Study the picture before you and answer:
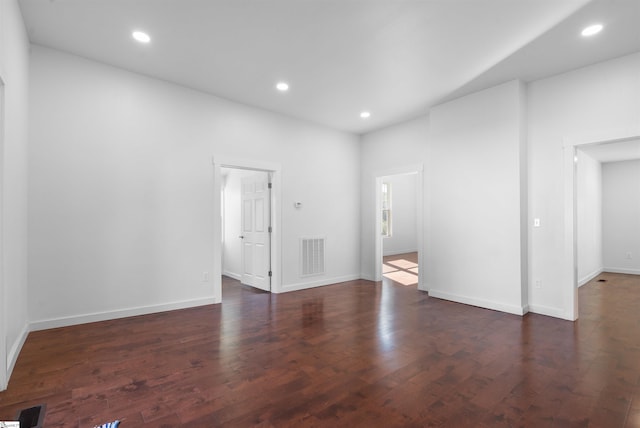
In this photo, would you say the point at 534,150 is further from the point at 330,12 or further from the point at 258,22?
the point at 258,22

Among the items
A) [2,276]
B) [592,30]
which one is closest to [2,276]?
[2,276]

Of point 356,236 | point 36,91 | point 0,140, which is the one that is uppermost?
point 36,91

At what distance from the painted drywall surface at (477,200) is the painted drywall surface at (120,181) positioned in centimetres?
285

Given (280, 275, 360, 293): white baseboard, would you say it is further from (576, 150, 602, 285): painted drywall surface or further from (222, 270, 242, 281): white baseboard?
(576, 150, 602, 285): painted drywall surface

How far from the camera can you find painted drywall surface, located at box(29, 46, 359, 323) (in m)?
3.47

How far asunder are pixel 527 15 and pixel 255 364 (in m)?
3.93

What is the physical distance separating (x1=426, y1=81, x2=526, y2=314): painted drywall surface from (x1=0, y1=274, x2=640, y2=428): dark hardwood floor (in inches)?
21.0

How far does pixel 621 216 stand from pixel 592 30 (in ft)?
20.0

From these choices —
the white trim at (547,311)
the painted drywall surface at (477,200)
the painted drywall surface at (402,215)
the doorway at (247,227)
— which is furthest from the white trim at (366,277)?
the painted drywall surface at (402,215)

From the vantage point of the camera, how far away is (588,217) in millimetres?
6484

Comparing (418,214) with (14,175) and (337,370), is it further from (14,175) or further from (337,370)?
(14,175)

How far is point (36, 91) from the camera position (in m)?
3.43

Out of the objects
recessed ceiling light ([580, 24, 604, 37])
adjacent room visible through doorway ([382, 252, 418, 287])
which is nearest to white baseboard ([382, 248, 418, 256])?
adjacent room visible through doorway ([382, 252, 418, 287])

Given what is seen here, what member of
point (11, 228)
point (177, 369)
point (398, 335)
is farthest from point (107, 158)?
point (398, 335)
